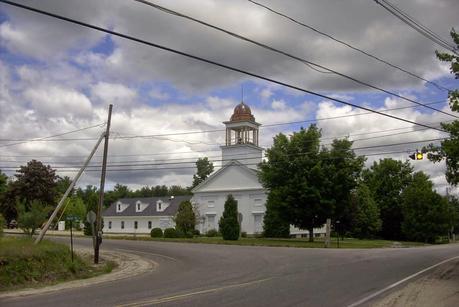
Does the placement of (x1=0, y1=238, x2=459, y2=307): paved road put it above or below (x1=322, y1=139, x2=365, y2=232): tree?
below

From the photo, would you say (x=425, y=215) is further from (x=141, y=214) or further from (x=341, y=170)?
(x=141, y=214)

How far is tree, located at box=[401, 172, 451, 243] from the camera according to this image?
69938mm

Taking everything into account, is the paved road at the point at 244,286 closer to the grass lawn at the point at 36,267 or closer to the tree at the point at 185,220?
the grass lawn at the point at 36,267

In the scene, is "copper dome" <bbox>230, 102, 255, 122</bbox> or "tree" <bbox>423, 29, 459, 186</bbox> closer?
"tree" <bbox>423, 29, 459, 186</bbox>

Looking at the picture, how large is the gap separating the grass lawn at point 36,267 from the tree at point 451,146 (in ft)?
45.5

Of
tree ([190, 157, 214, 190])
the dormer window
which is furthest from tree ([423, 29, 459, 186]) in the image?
tree ([190, 157, 214, 190])

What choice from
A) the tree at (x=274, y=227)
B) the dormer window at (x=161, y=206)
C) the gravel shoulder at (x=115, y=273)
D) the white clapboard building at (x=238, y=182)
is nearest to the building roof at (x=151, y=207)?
the dormer window at (x=161, y=206)

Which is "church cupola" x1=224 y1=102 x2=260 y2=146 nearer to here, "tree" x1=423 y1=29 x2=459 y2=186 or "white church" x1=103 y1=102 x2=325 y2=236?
"white church" x1=103 y1=102 x2=325 y2=236

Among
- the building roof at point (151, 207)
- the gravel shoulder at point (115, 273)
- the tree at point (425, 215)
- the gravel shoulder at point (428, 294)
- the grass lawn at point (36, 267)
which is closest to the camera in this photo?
the gravel shoulder at point (428, 294)

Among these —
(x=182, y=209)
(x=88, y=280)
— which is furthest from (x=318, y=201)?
(x=88, y=280)

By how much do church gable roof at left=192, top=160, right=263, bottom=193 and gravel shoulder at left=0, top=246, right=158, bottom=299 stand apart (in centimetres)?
3469

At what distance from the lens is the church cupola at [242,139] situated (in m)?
67.2

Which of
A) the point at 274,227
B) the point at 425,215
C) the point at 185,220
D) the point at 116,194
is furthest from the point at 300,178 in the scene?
the point at 116,194

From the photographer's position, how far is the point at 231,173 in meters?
67.5
